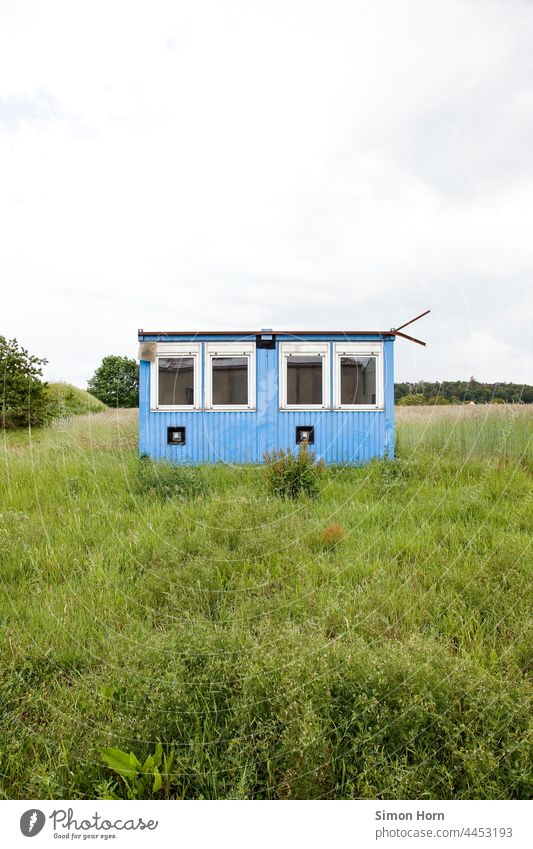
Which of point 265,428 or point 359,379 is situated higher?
point 359,379

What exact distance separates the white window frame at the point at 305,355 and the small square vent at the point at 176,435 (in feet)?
5.03

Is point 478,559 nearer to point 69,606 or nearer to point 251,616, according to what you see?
point 251,616

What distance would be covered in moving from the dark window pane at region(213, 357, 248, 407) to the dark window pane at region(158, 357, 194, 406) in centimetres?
38

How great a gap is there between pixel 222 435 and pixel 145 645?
4486mm

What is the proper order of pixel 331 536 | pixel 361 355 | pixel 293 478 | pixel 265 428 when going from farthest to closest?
1. pixel 361 355
2. pixel 265 428
3. pixel 293 478
4. pixel 331 536

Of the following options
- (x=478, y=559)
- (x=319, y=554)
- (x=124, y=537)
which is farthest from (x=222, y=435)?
(x=478, y=559)

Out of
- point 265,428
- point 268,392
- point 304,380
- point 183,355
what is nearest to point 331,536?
point 265,428

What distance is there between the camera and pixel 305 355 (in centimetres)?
718

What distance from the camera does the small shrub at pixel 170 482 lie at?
4.59 metres

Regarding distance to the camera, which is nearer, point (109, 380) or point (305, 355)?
point (109, 380)

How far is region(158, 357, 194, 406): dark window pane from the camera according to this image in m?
6.88

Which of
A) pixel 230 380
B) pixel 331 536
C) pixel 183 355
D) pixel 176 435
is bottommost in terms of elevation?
pixel 331 536

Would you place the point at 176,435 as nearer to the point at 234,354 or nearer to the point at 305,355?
the point at 234,354

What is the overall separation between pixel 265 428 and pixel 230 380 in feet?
3.19
